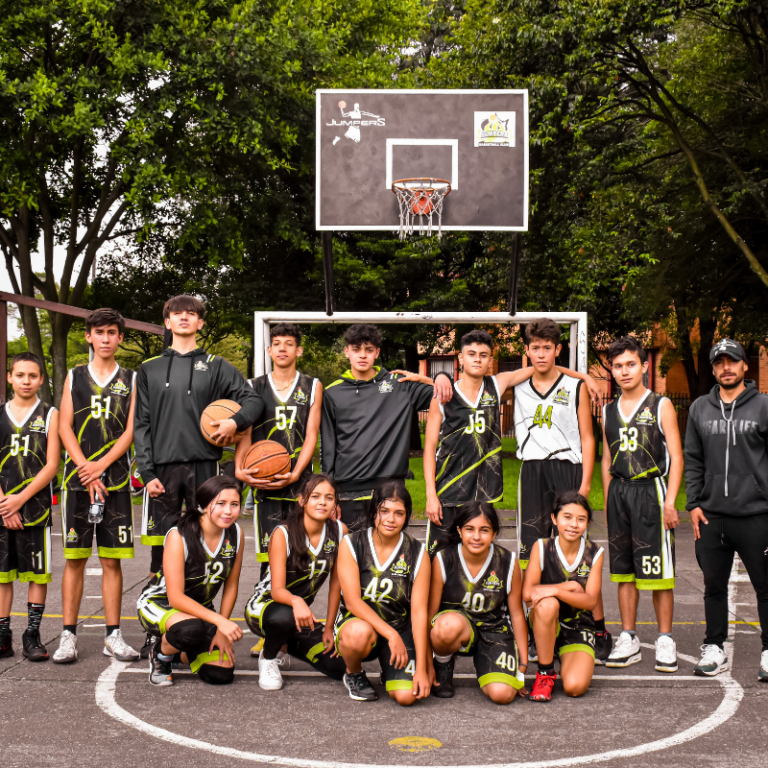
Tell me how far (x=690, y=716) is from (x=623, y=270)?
45.3ft

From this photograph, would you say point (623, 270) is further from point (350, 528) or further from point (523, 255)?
point (350, 528)

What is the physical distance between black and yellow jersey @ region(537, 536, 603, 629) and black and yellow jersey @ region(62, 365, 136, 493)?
270cm

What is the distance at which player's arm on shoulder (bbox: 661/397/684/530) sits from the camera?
16.9 feet

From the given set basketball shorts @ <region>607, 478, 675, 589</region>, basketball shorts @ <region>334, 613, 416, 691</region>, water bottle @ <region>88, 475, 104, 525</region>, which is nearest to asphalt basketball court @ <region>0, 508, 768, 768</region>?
basketball shorts @ <region>334, 613, 416, 691</region>

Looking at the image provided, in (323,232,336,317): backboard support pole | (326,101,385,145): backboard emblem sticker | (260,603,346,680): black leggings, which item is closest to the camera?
(260,603,346,680): black leggings

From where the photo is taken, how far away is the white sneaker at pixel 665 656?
5.05 metres

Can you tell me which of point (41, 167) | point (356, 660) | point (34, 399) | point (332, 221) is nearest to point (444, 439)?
point (356, 660)

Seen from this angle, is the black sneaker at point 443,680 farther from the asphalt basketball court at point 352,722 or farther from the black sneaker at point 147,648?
the black sneaker at point 147,648

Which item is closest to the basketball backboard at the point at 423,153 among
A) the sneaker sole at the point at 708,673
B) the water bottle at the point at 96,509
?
the water bottle at the point at 96,509

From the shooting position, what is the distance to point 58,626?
6.04 metres

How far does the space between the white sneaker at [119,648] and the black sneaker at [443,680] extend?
1.93 m

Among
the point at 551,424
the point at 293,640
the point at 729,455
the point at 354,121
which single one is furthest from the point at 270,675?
the point at 354,121

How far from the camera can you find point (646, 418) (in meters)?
5.29

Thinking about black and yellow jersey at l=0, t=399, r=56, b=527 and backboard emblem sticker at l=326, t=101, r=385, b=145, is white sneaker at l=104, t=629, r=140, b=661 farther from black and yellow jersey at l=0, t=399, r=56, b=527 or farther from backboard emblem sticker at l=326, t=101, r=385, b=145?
backboard emblem sticker at l=326, t=101, r=385, b=145
